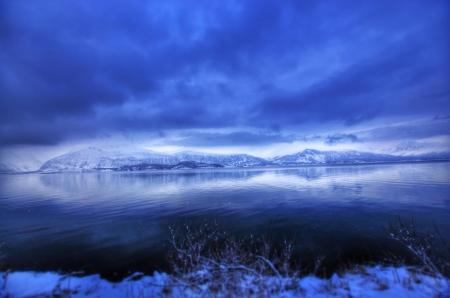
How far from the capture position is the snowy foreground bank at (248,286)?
1004cm

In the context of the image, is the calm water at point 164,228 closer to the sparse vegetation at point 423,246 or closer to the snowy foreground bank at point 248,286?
the sparse vegetation at point 423,246

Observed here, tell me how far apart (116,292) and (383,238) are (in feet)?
68.2

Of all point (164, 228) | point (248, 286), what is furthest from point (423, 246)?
point (164, 228)

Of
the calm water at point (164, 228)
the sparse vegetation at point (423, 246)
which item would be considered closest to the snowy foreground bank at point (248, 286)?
the sparse vegetation at point (423, 246)

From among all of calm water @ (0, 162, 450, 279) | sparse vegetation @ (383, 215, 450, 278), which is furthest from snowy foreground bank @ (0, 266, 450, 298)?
calm water @ (0, 162, 450, 279)

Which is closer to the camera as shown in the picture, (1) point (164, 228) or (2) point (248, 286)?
(2) point (248, 286)

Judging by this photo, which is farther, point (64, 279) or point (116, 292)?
point (64, 279)

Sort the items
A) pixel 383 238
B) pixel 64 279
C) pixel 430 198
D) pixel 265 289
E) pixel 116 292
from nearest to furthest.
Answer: pixel 265 289
pixel 116 292
pixel 64 279
pixel 383 238
pixel 430 198

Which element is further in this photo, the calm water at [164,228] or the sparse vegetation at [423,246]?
the calm water at [164,228]

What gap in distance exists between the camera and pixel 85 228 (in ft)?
74.1

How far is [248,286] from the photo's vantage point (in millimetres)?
10312

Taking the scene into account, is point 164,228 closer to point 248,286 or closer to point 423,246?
point 248,286

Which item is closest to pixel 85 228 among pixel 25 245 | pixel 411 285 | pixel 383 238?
pixel 25 245

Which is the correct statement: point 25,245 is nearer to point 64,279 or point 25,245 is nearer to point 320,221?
point 64,279
